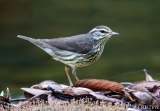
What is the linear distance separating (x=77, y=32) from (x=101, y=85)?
7363 millimetres

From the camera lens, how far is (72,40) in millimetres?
6707

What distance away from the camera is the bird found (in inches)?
260

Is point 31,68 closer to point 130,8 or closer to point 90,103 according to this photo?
point 130,8

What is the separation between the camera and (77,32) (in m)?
12.6

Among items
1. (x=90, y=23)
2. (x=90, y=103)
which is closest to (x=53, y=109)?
(x=90, y=103)

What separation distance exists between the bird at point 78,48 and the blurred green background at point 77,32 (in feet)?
5.15

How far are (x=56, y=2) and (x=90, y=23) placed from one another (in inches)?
90.7

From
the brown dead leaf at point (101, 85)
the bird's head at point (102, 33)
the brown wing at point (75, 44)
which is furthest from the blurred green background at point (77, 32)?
the brown dead leaf at point (101, 85)

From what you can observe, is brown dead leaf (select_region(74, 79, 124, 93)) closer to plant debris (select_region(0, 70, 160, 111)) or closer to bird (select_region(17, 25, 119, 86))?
plant debris (select_region(0, 70, 160, 111))

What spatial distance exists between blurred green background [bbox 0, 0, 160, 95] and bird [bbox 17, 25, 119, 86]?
1.57 m

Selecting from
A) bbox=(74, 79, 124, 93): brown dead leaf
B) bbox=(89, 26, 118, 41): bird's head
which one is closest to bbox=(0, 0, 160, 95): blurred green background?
bbox=(89, 26, 118, 41): bird's head

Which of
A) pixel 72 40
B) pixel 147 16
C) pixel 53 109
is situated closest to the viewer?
pixel 53 109

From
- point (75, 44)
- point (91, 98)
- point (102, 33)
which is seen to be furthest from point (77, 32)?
point (91, 98)

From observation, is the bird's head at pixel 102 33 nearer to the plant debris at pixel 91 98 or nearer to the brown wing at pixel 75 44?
the brown wing at pixel 75 44
